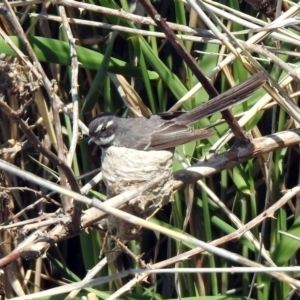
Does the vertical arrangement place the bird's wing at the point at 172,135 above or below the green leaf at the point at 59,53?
below

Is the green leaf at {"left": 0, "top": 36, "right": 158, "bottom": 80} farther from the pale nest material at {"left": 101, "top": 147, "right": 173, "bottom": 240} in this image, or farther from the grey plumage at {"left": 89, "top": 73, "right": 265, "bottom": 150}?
the pale nest material at {"left": 101, "top": 147, "right": 173, "bottom": 240}

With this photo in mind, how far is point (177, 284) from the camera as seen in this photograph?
251 centimetres

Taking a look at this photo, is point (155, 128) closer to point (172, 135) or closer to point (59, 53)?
point (172, 135)

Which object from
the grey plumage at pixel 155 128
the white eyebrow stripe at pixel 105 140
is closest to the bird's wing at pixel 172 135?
the grey plumage at pixel 155 128

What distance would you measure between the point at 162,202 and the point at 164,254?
603 millimetres

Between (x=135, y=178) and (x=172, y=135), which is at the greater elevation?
(x=172, y=135)

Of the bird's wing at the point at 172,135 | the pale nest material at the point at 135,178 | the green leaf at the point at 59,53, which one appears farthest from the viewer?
the green leaf at the point at 59,53

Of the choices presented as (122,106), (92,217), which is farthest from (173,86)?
(92,217)

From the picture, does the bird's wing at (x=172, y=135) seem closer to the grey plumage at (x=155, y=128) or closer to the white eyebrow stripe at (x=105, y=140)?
the grey plumage at (x=155, y=128)

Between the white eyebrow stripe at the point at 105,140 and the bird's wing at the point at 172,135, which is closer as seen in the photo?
the bird's wing at the point at 172,135

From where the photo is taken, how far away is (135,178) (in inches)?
98.8

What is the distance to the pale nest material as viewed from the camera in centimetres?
229

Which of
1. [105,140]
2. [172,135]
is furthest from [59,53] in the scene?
[172,135]

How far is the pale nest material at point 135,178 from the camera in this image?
2.29 m
